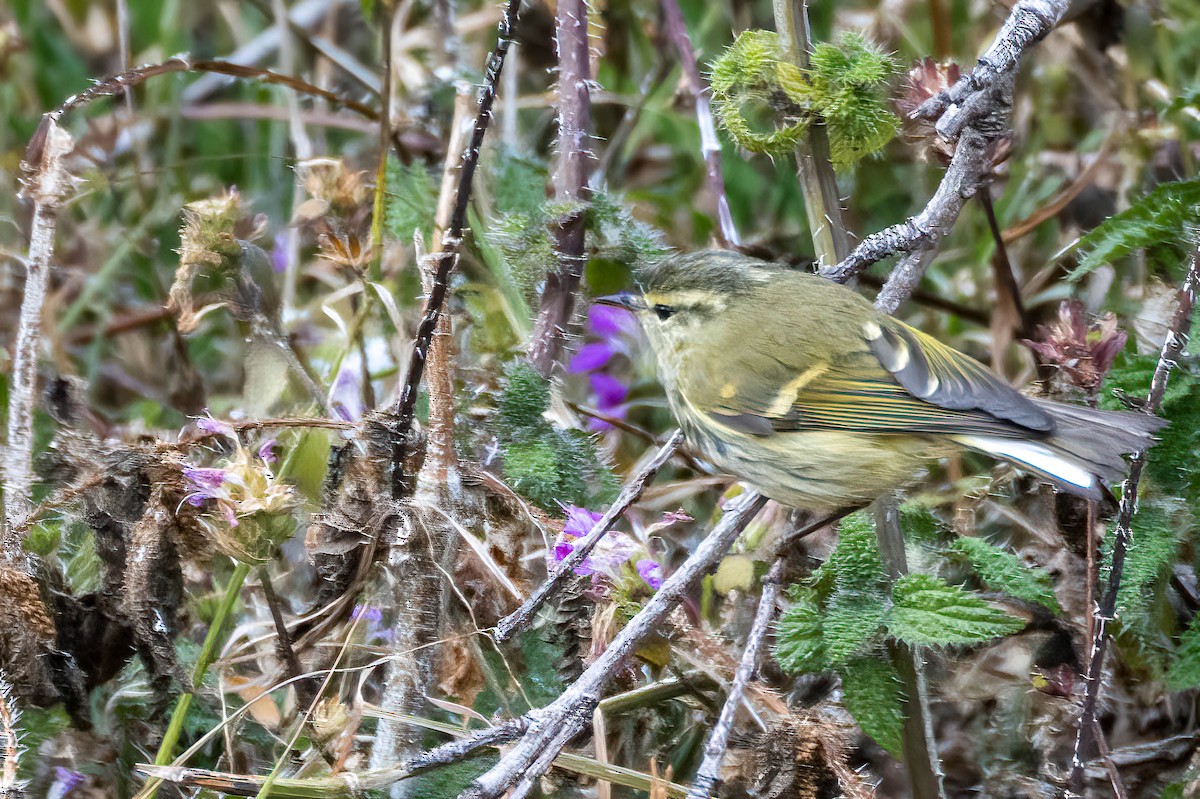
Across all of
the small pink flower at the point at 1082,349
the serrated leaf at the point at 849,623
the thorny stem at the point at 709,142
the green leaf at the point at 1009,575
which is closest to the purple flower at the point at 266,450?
the serrated leaf at the point at 849,623

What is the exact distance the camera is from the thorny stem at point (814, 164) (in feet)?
7.02

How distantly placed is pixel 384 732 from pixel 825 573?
78 centimetres

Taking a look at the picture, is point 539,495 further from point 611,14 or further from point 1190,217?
point 611,14

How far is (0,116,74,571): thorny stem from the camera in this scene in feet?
7.22

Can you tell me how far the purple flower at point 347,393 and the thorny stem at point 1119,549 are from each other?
1430 millimetres

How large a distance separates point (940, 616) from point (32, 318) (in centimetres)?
173

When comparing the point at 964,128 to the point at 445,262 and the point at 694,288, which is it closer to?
the point at 694,288

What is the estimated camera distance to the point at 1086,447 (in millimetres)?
1904

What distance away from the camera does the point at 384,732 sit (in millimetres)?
1936

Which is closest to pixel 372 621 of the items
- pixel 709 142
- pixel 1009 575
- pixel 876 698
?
pixel 876 698

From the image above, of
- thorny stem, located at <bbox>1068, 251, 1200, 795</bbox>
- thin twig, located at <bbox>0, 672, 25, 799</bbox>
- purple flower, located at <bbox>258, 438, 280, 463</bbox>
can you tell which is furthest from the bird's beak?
thin twig, located at <bbox>0, 672, 25, 799</bbox>

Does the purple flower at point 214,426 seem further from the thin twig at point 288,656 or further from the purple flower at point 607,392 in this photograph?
the purple flower at point 607,392

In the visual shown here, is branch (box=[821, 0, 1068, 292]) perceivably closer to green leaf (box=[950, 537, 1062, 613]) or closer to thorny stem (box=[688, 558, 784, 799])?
green leaf (box=[950, 537, 1062, 613])

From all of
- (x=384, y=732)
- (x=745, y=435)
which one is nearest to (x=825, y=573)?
(x=745, y=435)
